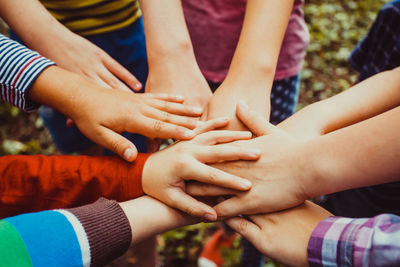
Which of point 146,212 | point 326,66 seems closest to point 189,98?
point 146,212

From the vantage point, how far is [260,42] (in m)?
1.00

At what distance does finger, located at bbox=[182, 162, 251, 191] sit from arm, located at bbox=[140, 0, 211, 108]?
26cm

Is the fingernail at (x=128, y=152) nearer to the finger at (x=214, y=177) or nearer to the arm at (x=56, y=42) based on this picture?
the finger at (x=214, y=177)

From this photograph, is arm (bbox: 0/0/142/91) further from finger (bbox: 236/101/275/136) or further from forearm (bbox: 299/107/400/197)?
forearm (bbox: 299/107/400/197)

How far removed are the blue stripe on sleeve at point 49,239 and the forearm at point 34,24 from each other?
1.96ft

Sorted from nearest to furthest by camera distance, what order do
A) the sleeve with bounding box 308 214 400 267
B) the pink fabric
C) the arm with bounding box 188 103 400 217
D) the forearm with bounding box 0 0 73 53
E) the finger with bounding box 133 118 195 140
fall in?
the sleeve with bounding box 308 214 400 267 < the arm with bounding box 188 103 400 217 < the finger with bounding box 133 118 195 140 < the forearm with bounding box 0 0 73 53 < the pink fabric

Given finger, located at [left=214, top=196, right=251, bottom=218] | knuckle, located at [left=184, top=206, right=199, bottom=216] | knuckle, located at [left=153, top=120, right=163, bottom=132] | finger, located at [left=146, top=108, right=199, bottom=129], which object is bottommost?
knuckle, located at [left=184, top=206, right=199, bottom=216]

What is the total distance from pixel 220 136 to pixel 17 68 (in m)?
0.58

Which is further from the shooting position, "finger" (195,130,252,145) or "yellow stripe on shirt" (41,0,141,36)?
"yellow stripe on shirt" (41,0,141,36)

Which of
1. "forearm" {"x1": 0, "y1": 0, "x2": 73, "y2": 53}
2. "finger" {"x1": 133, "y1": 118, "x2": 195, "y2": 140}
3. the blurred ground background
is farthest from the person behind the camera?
the blurred ground background

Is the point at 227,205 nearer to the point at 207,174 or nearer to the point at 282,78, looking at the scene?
the point at 207,174

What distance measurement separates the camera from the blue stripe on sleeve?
65 cm

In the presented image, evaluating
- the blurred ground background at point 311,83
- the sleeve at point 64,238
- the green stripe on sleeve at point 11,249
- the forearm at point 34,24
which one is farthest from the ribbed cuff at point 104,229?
the blurred ground background at point 311,83

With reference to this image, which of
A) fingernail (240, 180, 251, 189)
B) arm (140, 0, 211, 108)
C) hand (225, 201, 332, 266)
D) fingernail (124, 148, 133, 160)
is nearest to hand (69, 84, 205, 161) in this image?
fingernail (124, 148, 133, 160)
